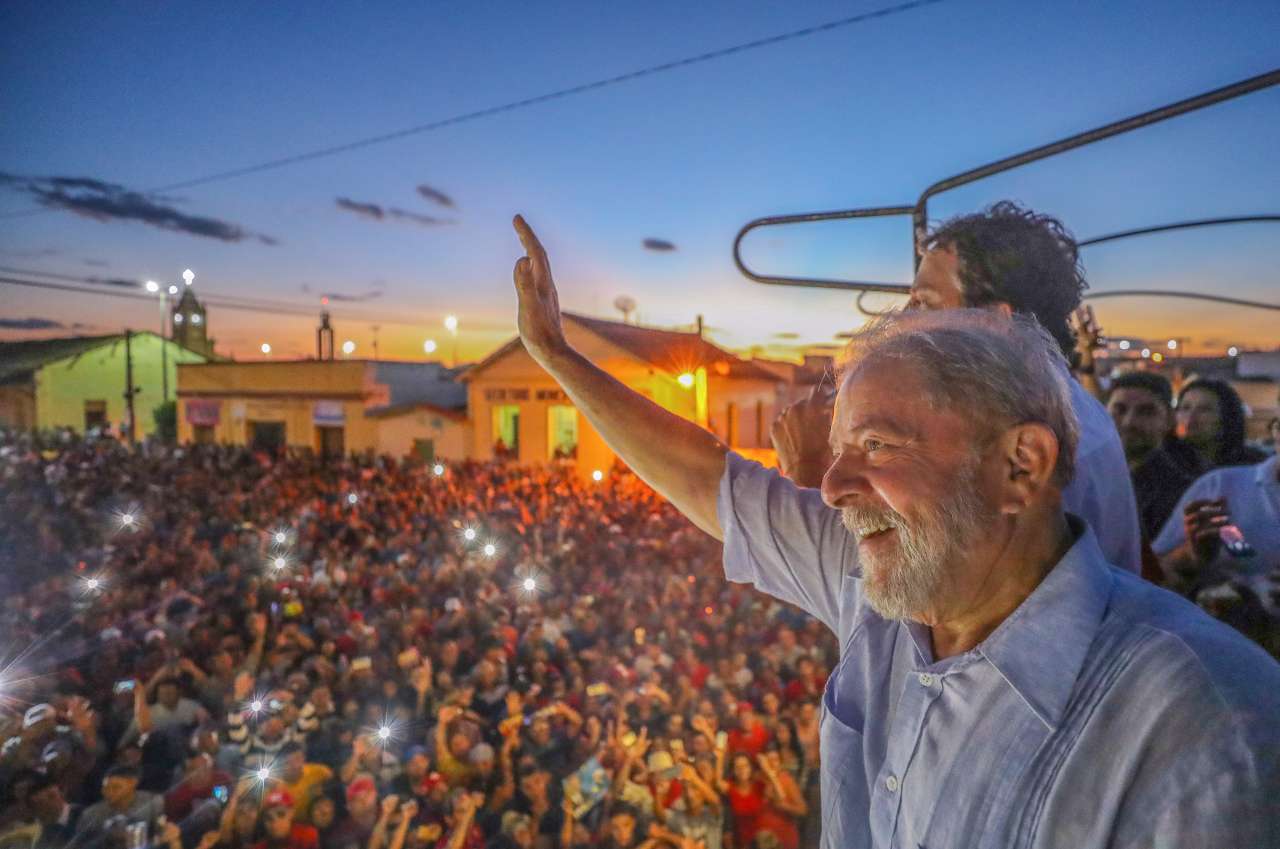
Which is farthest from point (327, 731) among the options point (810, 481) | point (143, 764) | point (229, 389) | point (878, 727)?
point (229, 389)

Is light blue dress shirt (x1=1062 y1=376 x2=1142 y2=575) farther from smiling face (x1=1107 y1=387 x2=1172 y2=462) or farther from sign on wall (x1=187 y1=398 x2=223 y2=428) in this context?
sign on wall (x1=187 y1=398 x2=223 y2=428)

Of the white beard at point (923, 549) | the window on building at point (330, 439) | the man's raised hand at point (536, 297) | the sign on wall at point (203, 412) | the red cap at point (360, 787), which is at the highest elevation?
the man's raised hand at point (536, 297)

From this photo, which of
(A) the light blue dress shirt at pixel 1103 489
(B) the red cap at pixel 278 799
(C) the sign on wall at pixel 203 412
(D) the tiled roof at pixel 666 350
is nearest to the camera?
(A) the light blue dress shirt at pixel 1103 489

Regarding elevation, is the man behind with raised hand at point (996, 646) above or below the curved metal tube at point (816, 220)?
below

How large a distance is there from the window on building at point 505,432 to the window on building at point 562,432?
1.17 metres

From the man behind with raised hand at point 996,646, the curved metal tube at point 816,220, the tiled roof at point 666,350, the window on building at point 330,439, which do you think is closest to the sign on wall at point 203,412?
the window on building at point 330,439

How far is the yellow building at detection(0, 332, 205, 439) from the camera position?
34.1 meters

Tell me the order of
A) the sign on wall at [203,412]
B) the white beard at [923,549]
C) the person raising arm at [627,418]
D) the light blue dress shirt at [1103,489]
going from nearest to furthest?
1. the white beard at [923,549]
2. the light blue dress shirt at [1103,489]
3. the person raising arm at [627,418]
4. the sign on wall at [203,412]

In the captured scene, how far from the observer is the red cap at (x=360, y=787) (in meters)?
4.33

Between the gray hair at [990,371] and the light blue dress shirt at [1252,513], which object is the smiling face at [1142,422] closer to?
the light blue dress shirt at [1252,513]

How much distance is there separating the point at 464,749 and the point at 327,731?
1.09m

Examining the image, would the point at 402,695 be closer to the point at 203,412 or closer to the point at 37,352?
the point at 203,412

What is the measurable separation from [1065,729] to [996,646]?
0.41 feet

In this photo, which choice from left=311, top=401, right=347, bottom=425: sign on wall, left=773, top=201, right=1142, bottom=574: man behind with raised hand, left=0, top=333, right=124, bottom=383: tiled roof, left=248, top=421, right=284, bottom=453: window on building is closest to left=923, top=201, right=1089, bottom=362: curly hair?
left=773, top=201, right=1142, bottom=574: man behind with raised hand
